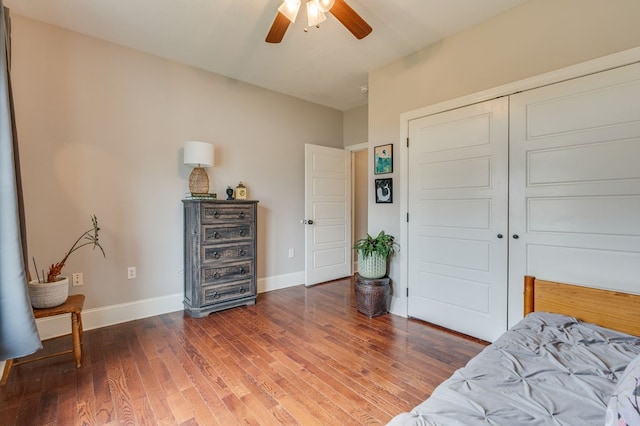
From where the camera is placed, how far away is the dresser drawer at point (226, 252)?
2994 millimetres

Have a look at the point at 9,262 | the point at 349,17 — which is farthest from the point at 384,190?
the point at 9,262

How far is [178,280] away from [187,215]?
0.72m

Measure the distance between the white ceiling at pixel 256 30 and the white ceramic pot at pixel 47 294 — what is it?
6.86 ft

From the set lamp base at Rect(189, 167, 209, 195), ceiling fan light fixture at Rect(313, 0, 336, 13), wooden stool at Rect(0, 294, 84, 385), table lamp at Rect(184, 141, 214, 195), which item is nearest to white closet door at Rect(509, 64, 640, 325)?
ceiling fan light fixture at Rect(313, 0, 336, 13)

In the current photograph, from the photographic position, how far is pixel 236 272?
3205 mm

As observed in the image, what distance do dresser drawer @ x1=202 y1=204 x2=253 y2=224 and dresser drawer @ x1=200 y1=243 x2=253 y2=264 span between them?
0.28 metres

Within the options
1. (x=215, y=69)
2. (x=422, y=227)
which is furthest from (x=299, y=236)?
(x=215, y=69)

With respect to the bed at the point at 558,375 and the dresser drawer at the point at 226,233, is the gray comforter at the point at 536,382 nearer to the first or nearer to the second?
the bed at the point at 558,375

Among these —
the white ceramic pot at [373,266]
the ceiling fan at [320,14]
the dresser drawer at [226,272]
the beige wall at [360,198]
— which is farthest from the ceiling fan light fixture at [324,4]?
the beige wall at [360,198]

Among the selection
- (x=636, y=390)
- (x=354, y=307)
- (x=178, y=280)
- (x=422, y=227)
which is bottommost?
(x=354, y=307)

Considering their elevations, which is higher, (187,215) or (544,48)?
(544,48)

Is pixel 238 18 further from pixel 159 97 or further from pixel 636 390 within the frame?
pixel 636 390

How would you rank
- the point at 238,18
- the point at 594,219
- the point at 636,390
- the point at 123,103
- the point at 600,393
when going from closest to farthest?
the point at 636,390
the point at 600,393
the point at 594,219
the point at 238,18
the point at 123,103

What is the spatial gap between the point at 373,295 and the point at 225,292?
1.55 meters
